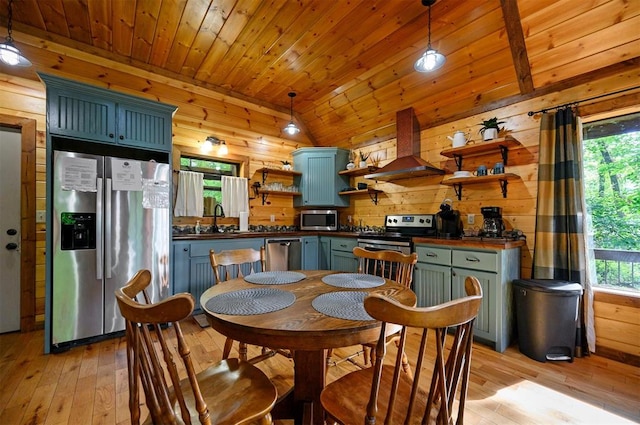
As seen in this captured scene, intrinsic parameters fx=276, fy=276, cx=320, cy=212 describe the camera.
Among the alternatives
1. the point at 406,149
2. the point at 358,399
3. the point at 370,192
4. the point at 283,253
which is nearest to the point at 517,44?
the point at 406,149

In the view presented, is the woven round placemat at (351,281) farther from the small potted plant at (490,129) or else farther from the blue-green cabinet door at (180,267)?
the small potted plant at (490,129)

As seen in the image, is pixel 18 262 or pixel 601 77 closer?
pixel 601 77

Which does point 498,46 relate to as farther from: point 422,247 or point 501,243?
point 422,247

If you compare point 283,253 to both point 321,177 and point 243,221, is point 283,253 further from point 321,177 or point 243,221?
point 321,177

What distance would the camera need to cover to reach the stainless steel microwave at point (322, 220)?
4.38 metres

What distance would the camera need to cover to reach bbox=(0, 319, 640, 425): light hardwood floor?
1598 millimetres

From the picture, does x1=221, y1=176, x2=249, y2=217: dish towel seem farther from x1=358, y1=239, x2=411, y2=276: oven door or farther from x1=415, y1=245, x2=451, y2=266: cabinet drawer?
x1=415, y1=245, x2=451, y2=266: cabinet drawer

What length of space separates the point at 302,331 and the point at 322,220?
344 centimetres

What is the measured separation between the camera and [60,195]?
2309mm

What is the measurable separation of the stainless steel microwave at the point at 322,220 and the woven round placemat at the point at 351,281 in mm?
2540

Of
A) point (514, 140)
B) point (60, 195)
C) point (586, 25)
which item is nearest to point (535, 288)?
point (514, 140)

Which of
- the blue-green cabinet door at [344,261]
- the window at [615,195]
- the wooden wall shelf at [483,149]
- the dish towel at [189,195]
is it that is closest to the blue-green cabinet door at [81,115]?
the dish towel at [189,195]

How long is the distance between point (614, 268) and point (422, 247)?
1.57m

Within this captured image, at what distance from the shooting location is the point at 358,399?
3.51ft
